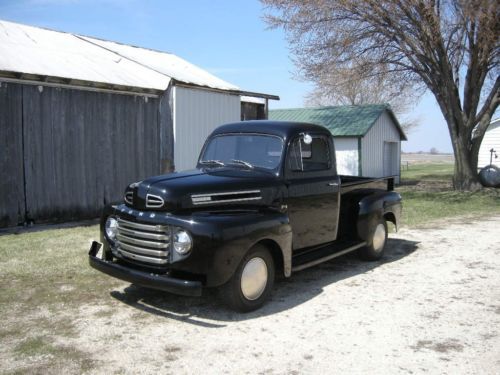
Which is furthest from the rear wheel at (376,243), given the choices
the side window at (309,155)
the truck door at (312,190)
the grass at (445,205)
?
the grass at (445,205)

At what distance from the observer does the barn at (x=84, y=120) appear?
1038 centimetres

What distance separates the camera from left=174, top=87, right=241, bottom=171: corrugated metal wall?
13.3 meters

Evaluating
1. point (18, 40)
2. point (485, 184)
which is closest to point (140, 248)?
point (18, 40)

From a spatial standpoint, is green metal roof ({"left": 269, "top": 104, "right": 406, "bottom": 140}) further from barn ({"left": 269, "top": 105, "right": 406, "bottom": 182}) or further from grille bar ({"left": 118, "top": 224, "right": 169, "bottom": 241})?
grille bar ({"left": 118, "top": 224, "right": 169, "bottom": 241})

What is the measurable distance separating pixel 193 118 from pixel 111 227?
858cm

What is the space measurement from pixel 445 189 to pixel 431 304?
634 inches

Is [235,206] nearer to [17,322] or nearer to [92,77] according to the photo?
[17,322]

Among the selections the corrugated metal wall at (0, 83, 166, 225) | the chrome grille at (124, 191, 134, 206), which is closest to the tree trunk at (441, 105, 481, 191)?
the corrugated metal wall at (0, 83, 166, 225)

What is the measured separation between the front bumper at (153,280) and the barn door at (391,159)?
2238 cm

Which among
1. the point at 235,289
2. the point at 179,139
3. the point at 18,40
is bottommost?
the point at 235,289

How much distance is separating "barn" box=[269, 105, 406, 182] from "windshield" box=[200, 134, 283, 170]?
17.5 meters

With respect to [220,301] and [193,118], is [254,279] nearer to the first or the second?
[220,301]

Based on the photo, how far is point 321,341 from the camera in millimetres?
4383

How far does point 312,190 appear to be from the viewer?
19.9 ft
